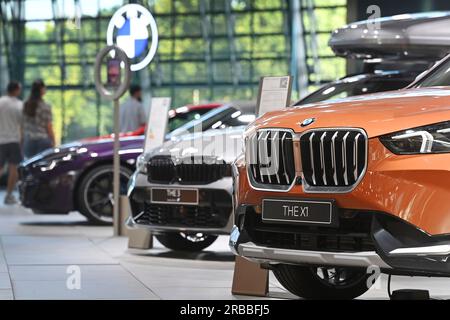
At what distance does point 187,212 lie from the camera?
9.64 m

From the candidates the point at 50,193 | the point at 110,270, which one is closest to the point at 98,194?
the point at 50,193

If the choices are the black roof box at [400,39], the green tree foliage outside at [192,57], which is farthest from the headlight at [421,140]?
the green tree foliage outside at [192,57]

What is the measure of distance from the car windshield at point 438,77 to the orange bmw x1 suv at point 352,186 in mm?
553

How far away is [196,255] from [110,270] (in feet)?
5.07

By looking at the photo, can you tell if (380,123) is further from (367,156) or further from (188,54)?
(188,54)

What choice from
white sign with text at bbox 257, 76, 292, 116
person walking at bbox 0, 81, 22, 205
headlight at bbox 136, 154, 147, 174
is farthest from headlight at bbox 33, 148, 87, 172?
white sign with text at bbox 257, 76, 292, 116

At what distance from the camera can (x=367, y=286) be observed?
7.20 m

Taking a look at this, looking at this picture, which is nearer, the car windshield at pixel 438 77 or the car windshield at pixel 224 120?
the car windshield at pixel 438 77

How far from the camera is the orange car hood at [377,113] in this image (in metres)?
5.67

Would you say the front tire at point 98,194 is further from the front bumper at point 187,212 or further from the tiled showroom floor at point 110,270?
the front bumper at point 187,212

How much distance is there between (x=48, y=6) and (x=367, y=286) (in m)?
25.8

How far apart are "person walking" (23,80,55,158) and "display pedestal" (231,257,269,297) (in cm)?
994

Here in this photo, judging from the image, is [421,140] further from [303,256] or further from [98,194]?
[98,194]
